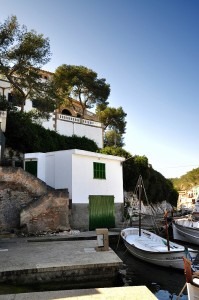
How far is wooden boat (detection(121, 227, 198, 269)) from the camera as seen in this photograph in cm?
1398

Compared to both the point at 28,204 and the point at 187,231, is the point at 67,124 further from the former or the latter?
the point at 187,231

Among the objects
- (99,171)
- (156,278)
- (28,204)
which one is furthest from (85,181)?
(156,278)

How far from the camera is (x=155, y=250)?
1495cm

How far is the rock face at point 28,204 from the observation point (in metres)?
19.1

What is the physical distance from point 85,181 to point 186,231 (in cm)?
845

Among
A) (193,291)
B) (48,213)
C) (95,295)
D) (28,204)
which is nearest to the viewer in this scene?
(193,291)

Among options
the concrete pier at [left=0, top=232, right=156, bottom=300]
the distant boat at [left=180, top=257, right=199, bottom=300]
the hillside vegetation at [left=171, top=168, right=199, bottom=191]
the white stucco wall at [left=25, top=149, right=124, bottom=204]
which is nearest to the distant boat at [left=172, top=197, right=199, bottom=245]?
the white stucco wall at [left=25, top=149, right=124, bottom=204]

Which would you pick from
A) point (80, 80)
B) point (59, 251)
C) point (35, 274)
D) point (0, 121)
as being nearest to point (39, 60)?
point (0, 121)

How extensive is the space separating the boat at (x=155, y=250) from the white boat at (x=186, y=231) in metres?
5.03

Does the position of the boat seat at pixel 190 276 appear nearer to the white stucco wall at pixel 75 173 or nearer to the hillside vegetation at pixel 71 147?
the white stucco wall at pixel 75 173

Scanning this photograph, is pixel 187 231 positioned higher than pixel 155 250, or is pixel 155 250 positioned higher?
pixel 155 250

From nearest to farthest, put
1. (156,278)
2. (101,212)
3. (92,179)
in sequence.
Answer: (156,278)
(92,179)
(101,212)

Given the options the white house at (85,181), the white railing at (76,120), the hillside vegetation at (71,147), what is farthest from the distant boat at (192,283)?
the white railing at (76,120)

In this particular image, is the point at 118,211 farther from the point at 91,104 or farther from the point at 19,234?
the point at 91,104
